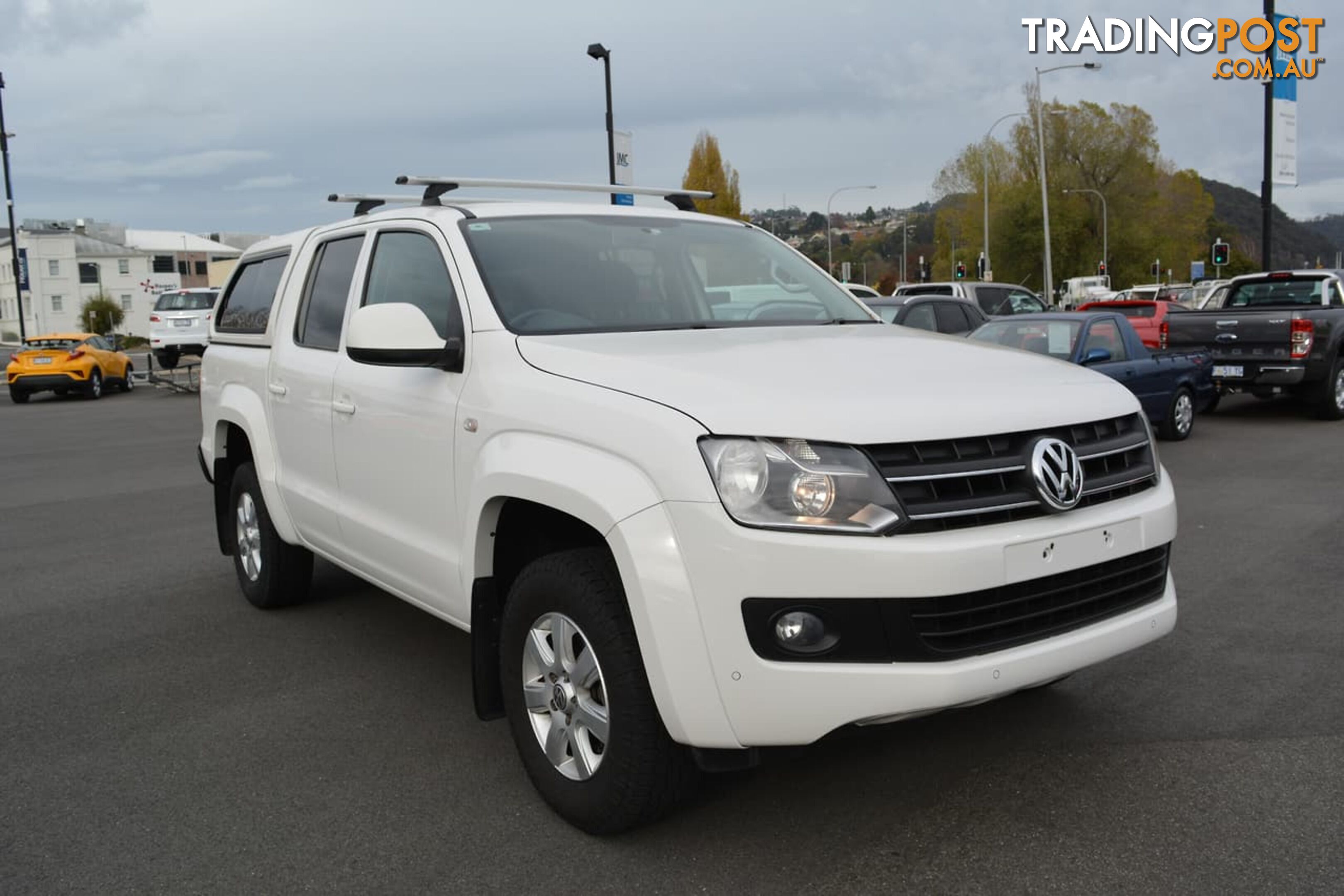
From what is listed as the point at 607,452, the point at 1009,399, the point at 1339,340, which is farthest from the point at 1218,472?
the point at 607,452

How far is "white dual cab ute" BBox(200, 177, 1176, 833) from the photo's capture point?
2.85m

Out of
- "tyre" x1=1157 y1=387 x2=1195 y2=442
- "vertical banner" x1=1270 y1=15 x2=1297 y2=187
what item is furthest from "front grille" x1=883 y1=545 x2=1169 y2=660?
"vertical banner" x1=1270 y1=15 x2=1297 y2=187

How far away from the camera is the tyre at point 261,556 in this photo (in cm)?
580

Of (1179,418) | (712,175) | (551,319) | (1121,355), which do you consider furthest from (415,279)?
(712,175)

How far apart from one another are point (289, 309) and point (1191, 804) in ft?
13.9

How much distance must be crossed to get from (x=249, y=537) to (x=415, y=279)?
2.41m

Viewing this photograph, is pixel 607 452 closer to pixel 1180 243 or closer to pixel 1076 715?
pixel 1076 715

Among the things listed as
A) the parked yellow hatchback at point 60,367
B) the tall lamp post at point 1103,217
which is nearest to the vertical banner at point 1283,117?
the parked yellow hatchback at point 60,367

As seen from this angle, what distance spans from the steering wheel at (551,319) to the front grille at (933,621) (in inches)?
55.8

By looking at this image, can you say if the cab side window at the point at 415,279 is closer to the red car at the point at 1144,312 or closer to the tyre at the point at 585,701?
the tyre at the point at 585,701

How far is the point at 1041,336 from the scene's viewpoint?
38.5 ft

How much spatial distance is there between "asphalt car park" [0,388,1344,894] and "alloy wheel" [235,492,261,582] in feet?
0.85

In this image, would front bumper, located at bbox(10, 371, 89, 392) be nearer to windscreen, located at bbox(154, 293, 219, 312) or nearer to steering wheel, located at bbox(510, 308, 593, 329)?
windscreen, located at bbox(154, 293, 219, 312)

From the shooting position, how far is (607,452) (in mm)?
3117
